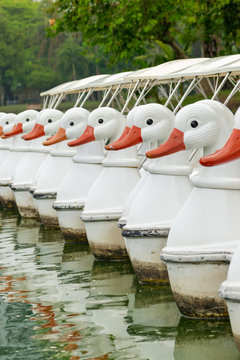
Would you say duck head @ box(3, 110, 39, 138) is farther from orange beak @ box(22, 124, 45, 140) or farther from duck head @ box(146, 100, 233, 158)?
duck head @ box(146, 100, 233, 158)

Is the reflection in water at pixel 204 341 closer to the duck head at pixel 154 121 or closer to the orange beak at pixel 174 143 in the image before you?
the orange beak at pixel 174 143

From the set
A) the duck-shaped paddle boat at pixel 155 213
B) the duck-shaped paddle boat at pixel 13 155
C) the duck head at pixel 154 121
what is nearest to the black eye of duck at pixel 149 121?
the duck head at pixel 154 121

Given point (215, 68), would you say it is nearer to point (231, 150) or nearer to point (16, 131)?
point (231, 150)

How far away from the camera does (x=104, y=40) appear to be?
93.5 feet

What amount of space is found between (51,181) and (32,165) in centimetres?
234

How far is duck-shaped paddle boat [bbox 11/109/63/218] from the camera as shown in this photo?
1584cm

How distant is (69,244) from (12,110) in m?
65.6

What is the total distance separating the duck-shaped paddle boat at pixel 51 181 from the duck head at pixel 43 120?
1.10 meters

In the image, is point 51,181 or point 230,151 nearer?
point 230,151

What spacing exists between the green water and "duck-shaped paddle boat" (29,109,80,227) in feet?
7.73

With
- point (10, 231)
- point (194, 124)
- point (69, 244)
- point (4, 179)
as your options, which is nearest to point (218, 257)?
point (194, 124)

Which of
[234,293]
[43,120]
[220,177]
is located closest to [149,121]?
[220,177]

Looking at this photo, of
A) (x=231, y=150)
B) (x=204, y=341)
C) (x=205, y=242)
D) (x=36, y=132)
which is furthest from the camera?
(x=36, y=132)

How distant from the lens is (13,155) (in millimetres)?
18828
